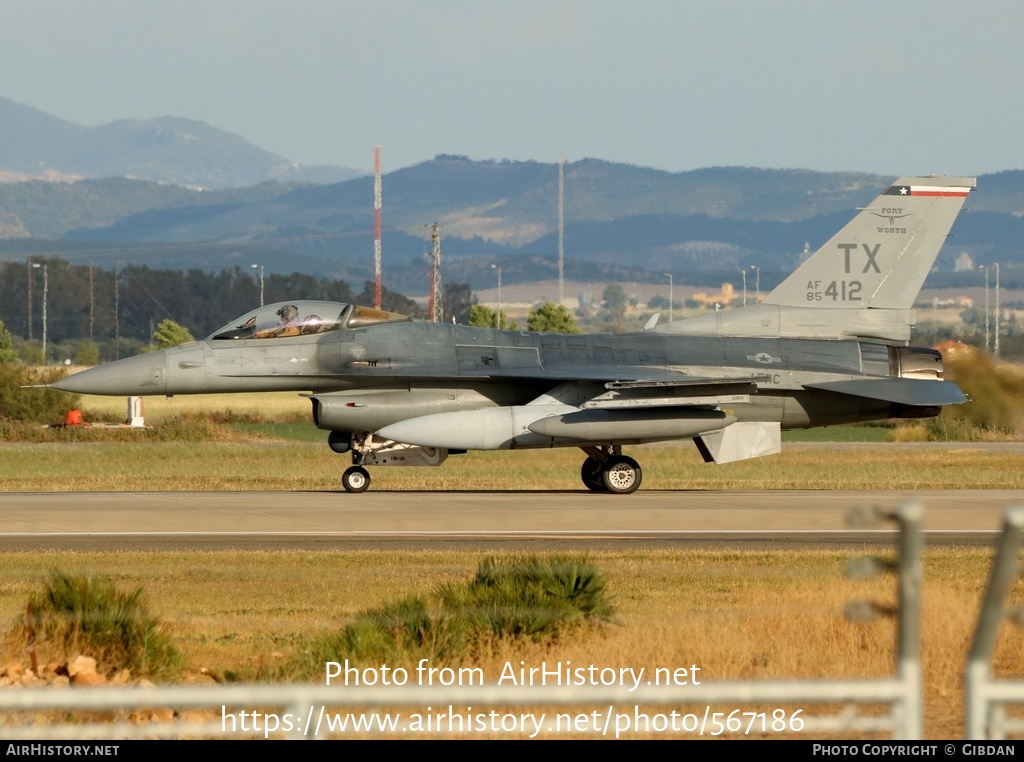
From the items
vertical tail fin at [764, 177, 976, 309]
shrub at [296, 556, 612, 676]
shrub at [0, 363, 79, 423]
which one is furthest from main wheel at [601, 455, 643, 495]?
A: shrub at [0, 363, 79, 423]

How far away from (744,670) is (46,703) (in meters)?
5.52

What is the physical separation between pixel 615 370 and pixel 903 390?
449 centimetres

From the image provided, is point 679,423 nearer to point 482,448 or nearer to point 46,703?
point 482,448

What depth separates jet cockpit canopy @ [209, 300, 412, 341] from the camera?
21.0 meters

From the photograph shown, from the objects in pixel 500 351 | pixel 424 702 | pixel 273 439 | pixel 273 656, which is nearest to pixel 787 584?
pixel 273 656

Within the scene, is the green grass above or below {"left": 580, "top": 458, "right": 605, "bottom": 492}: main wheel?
below

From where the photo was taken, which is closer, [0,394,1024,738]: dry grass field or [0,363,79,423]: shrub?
[0,394,1024,738]: dry grass field

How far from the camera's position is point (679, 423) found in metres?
20.8

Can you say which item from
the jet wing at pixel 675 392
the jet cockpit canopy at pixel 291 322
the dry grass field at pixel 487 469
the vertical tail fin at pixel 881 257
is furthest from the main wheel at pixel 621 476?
the jet cockpit canopy at pixel 291 322

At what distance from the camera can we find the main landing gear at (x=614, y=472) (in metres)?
21.7

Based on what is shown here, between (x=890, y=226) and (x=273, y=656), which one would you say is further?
(x=890, y=226)

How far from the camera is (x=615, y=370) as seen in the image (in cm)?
2134

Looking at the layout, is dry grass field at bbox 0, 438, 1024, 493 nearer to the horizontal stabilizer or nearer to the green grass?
the horizontal stabilizer

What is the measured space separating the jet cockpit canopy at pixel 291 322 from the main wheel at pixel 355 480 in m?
2.25
